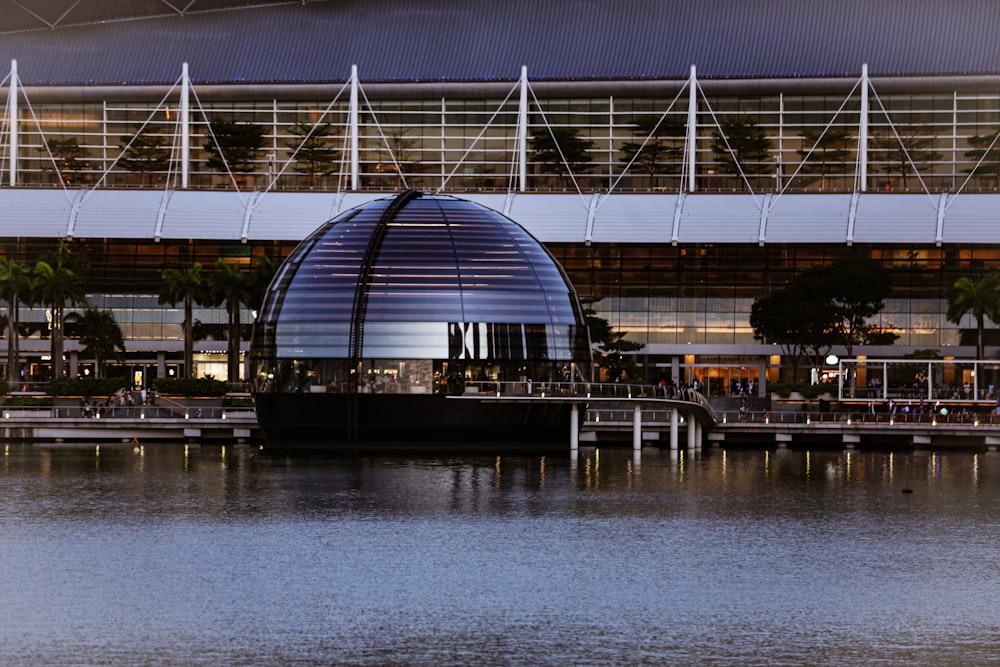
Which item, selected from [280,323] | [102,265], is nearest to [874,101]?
[102,265]

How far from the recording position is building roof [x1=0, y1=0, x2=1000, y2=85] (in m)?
138

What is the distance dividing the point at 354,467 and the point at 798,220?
213 feet

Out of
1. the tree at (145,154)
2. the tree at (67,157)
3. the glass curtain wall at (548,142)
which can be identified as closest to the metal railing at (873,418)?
the glass curtain wall at (548,142)

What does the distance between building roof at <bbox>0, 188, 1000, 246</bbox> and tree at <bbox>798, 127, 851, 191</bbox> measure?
15.8 meters

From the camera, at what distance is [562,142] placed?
138000 millimetres

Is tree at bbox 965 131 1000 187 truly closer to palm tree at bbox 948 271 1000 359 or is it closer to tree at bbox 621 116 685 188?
tree at bbox 621 116 685 188

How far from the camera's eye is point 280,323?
75.8 metres

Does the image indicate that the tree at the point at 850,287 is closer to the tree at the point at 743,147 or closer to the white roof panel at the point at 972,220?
the white roof panel at the point at 972,220

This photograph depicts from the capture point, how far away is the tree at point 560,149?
138 m

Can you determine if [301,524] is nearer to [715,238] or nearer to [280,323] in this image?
[280,323]

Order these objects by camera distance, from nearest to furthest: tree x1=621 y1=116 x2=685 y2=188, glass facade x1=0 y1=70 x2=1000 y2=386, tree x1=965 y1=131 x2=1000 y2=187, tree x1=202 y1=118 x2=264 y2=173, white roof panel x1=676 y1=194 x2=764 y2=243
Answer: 1. white roof panel x1=676 y1=194 x2=764 y2=243
2. glass facade x1=0 y1=70 x2=1000 y2=386
3. tree x1=965 y1=131 x2=1000 y2=187
4. tree x1=621 y1=116 x2=685 y2=188
5. tree x1=202 y1=118 x2=264 y2=173

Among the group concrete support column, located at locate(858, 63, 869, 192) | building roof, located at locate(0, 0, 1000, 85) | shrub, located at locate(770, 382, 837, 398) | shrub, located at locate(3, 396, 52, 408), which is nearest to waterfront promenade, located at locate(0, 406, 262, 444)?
shrub, located at locate(3, 396, 52, 408)

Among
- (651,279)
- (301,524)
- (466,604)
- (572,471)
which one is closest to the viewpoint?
(466,604)

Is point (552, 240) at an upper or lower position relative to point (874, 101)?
lower
